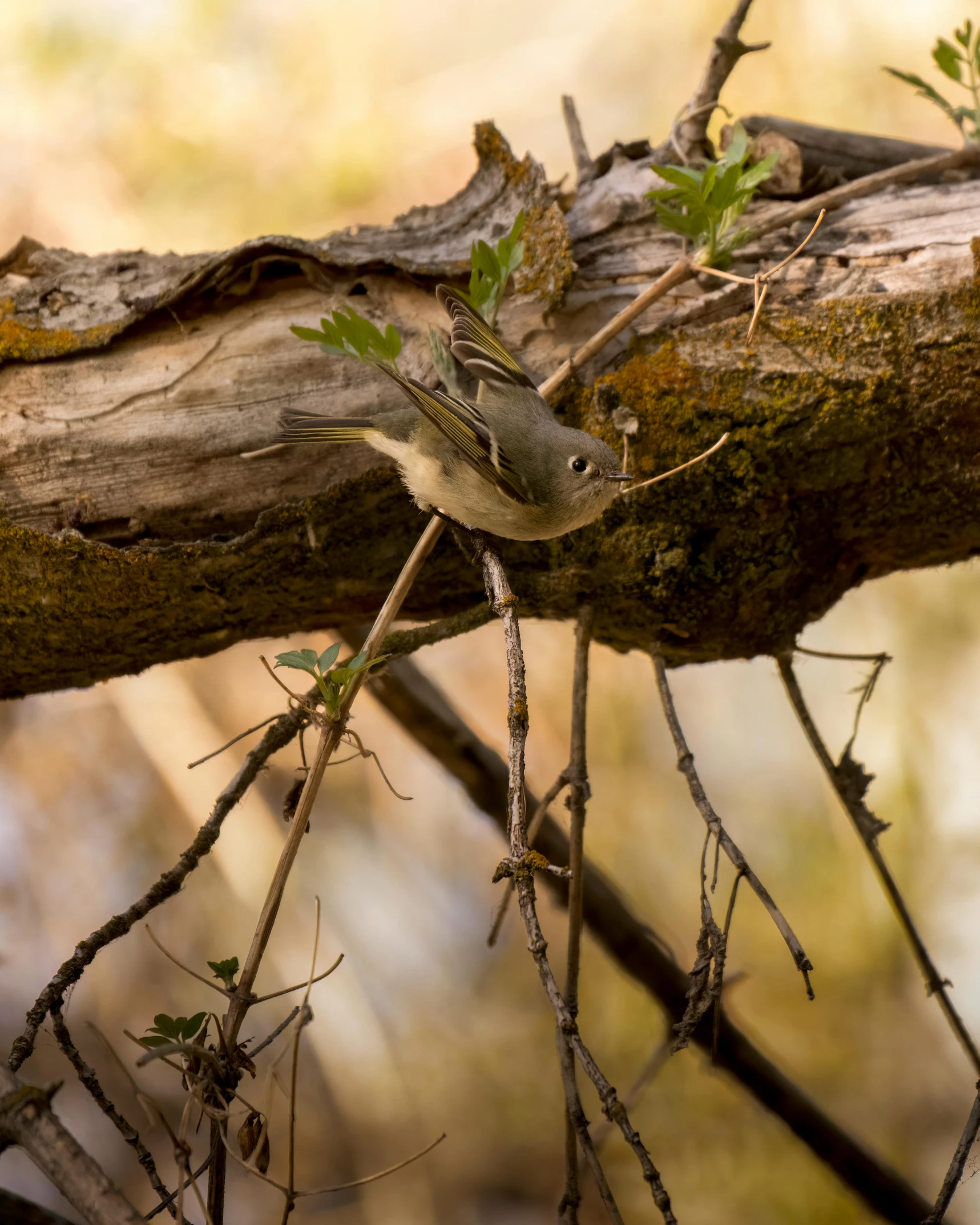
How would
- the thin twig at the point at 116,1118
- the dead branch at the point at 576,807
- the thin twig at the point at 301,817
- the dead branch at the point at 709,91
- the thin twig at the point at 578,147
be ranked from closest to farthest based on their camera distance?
the thin twig at the point at 116,1118
the thin twig at the point at 301,817
the dead branch at the point at 576,807
the dead branch at the point at 709,91
the thin twig at the point at 578,147

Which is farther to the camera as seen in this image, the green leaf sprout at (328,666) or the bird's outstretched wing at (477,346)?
the bird's outstretched wing at (477,346)

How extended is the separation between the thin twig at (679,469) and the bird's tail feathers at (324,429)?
50cm

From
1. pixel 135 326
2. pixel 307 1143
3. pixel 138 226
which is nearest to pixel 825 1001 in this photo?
pixel 307 1143

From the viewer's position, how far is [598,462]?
5.42ft

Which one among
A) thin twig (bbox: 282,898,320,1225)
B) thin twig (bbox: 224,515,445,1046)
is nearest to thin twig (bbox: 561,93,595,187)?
thin twig (bbox: 224,515,445,1046)

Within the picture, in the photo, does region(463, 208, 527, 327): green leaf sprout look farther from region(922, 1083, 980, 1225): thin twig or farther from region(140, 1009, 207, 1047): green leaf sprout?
region(922, 1083, 980, 1225): thin twig

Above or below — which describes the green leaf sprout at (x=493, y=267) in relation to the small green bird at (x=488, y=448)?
above

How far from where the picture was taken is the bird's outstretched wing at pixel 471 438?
1.60 meters

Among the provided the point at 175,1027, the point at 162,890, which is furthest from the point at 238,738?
the point at 175,1027

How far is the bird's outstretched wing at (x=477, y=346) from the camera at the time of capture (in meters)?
1.75

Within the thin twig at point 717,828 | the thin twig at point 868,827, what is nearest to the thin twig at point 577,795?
the thin twig at point 717,828

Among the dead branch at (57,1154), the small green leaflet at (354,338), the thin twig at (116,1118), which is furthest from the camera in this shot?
the small green leaflet at (354,338)

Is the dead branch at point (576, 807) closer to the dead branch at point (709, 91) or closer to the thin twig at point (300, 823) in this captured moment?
the thin twig at point (300, 823)

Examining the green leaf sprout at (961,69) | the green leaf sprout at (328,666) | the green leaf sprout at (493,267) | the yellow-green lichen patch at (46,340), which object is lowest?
the green leaf sprout at (328,666)
